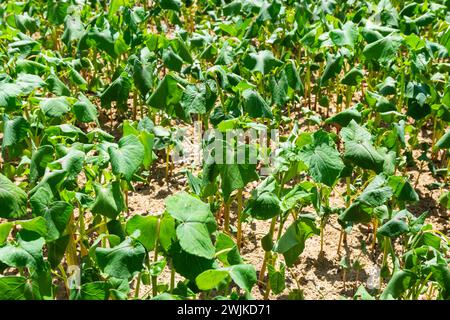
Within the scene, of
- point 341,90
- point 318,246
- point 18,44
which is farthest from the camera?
point 341,90

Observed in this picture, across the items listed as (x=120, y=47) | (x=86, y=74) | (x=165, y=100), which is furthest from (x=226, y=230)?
(x=86, y=74)

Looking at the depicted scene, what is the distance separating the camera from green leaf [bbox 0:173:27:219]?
2453mm

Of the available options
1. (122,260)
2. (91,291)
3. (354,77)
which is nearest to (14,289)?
(91,291)

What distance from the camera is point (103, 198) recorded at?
2449 mm

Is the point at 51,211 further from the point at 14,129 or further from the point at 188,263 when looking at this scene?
the point at 14,129

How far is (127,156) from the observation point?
251 cm

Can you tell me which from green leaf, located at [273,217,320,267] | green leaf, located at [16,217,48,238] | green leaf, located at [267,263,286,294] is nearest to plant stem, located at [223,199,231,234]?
green leaf, located at [273,217,320,267]

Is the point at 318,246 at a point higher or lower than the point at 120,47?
lower

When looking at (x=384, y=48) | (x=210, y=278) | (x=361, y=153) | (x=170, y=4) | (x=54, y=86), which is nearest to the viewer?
(x=210, y=278)

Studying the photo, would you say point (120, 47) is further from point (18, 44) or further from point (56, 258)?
point (56, 258)

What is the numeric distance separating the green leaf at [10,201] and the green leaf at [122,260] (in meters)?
0.43

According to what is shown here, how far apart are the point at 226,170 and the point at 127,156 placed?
380mm

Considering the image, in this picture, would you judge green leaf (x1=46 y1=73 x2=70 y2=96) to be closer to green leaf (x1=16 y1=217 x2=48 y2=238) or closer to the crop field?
the crop field
